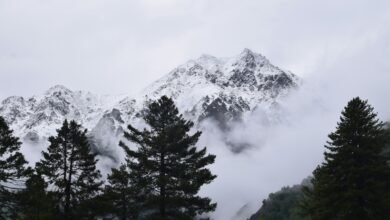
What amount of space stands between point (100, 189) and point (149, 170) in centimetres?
478

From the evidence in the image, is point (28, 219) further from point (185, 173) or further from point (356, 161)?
point (356, 161)

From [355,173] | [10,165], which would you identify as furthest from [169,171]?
[355,173]

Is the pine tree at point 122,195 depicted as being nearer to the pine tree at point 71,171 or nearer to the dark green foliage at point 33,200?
the pine tree at point 71,171

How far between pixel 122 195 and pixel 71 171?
562cm

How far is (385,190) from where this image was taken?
2817cm

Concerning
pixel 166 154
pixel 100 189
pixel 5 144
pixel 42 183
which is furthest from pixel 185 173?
pixel 5 144

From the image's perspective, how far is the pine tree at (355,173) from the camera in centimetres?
2766

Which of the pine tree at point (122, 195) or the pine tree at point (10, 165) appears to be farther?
the pine tree at point (122, 195)

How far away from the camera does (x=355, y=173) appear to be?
28.3 metres

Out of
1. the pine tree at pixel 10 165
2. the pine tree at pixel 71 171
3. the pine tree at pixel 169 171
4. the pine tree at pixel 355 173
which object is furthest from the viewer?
the pine tree at pixel 71 171

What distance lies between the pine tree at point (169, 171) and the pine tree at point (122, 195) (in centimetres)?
92

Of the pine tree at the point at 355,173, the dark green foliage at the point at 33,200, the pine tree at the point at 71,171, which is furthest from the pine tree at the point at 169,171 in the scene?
the pine tree at the point at 355,173

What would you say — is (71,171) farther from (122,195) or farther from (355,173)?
(355,173)

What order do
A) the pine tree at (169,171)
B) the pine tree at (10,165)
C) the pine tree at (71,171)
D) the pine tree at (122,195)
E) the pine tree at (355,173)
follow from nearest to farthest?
the pine tree at (355,173) → the pine tree at (10,165) → the pine tree at (169,171) → the pine tree at (122,195) → the pine tree at (71,171)
